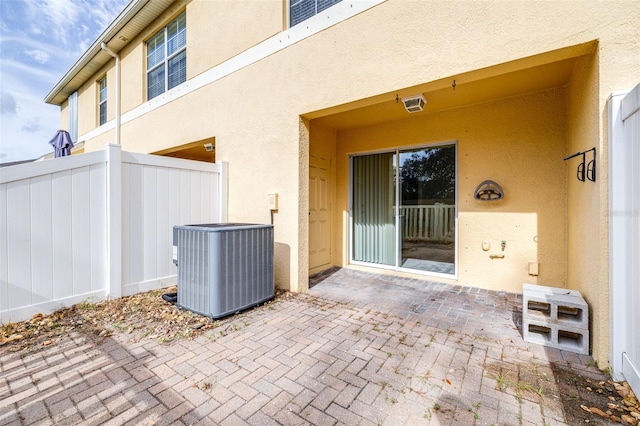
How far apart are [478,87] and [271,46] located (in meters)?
3.44

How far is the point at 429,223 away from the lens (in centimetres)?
531

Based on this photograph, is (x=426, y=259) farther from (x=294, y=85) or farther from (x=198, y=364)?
(x=198, y=364)

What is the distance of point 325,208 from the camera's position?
6.05m

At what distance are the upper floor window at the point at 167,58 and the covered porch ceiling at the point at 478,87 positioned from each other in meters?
4.09

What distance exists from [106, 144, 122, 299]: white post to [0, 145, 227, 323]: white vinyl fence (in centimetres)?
1

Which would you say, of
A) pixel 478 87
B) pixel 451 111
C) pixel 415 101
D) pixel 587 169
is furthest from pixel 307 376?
pixel 451 111

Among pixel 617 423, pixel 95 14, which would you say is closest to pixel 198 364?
pixel 617 423

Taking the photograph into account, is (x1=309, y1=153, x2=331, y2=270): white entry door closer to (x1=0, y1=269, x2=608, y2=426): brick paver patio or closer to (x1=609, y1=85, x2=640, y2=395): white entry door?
(x1=0, y1=269, x2=608, y2=426): brick paver patio

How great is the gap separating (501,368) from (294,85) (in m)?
4.47

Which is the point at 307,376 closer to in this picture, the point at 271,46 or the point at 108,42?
the point at 271,46

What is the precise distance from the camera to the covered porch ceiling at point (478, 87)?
2.87 m

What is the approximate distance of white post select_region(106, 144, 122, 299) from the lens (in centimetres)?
404

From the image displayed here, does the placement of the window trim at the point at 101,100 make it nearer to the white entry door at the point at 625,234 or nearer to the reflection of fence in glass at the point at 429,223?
the reflection of fence in glass at the point at 429,223

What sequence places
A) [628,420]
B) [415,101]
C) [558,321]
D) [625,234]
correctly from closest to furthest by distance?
[628,420]
[625,234]
[558,321]
[415,101]
